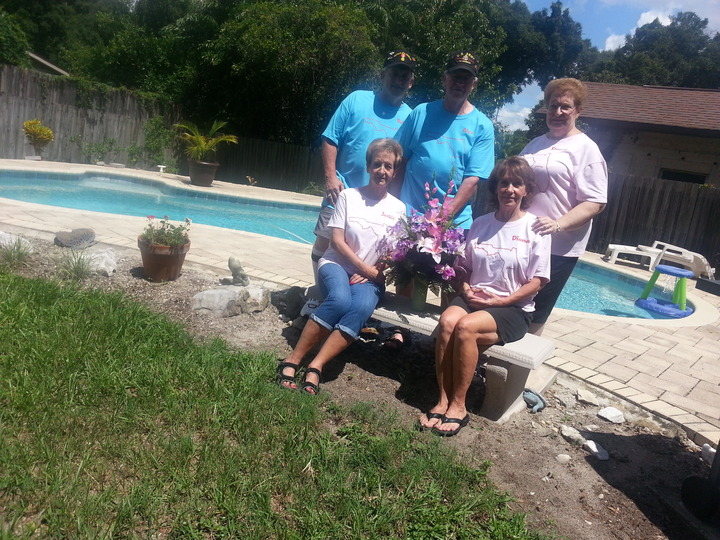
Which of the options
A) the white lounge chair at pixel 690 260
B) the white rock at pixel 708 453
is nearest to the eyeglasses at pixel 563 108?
the white rock at pixel 708 453

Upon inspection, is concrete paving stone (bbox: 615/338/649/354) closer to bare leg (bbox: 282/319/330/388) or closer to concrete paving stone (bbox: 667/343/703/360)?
concrete paving stone (bbox: 667/343/703/360)

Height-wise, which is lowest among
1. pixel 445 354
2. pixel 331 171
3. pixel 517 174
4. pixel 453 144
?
pixel 445 354

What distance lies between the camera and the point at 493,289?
9.73 ft

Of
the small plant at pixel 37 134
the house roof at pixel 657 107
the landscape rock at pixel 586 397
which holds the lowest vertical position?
the landscape rock at pixel 586 397

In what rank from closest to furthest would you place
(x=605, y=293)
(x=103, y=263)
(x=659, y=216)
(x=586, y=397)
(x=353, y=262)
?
(x=353, y=262)
(x=586, y=397)
(x=103, y=263)
(x=605, y=293)
(x=659, y=216)

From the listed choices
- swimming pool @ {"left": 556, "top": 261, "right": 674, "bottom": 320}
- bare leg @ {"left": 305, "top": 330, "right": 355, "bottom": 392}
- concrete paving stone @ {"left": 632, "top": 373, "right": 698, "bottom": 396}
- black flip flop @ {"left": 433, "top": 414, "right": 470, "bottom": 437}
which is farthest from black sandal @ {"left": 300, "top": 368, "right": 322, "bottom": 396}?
swimming pool @ {"left": 556, "top": 261, "right": 674, "bottom": 320}

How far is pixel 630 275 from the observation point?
8859 millimetres

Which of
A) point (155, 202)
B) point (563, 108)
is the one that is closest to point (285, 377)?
point (563, 108)

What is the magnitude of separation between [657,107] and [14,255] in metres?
14.2

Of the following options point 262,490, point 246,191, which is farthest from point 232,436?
point 246,191

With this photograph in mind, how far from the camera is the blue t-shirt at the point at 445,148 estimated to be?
10.9ft

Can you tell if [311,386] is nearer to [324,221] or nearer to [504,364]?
[504,364]

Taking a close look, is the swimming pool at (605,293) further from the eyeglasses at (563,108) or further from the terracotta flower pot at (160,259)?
the terracotta flower pot at (160,259)

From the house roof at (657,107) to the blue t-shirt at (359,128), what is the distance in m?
10.1
